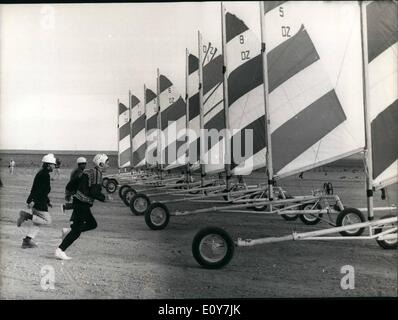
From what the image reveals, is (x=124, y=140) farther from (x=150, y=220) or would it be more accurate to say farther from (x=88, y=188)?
(x=88, y=188)

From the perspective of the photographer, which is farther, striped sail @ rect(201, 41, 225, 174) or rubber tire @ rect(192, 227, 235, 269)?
striped sail @ rect(201, 41, 225, 174)

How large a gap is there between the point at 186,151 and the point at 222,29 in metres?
4.57

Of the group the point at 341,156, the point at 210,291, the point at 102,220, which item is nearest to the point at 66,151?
the point at 102,220

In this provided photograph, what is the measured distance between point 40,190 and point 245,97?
13.3 feet

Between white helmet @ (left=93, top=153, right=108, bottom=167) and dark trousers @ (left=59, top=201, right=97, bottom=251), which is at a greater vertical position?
white helmet @ (left=93, top=153, right=108, bottom=167)

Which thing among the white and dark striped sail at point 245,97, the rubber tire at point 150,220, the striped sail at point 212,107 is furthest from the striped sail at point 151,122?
the rubber tire at point 150,220

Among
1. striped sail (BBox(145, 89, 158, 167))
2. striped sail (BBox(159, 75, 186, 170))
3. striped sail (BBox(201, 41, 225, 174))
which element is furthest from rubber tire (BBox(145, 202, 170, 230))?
striped sail (BBox(145, 89, 158, 167))

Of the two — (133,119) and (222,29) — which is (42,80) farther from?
(133,119)

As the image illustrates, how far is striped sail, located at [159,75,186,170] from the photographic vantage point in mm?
13320

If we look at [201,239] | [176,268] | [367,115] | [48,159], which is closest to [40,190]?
[48,159]

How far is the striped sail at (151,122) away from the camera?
15170mm

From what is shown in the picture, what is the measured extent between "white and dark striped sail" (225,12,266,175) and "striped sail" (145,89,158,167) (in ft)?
22.5

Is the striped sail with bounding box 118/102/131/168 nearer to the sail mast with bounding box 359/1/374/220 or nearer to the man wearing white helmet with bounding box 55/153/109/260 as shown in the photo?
the man wearing white helmet with bounding box 55/153/109/260

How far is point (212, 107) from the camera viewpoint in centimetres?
1023
